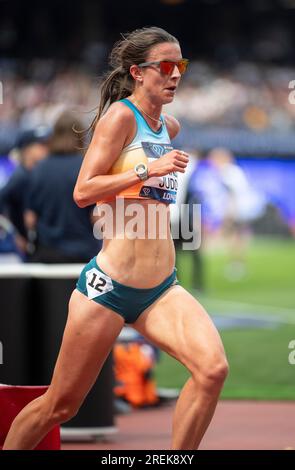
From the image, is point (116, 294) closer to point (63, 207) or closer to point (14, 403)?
point (14, 403)

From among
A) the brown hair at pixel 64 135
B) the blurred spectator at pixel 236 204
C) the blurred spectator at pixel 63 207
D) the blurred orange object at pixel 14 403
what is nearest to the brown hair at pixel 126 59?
the blurred orange object at pixel 14 403

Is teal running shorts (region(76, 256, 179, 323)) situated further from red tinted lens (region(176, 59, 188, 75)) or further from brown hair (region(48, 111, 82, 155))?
brown hair (region(48, 111, 82, 155))

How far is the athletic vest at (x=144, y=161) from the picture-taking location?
5.57 m

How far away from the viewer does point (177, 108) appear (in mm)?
30797

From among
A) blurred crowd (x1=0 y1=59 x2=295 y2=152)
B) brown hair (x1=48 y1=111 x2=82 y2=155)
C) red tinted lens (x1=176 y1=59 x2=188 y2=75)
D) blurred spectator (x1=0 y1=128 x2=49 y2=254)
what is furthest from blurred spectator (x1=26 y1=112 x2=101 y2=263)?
blurred crowd (x1=0 y1=59 x2=295 y2=152)

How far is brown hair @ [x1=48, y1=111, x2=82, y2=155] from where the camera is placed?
8.27 m

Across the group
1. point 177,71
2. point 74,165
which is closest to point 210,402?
point 177,71

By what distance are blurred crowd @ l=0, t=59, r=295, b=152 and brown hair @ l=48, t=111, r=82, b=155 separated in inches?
771

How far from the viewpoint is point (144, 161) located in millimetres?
5562

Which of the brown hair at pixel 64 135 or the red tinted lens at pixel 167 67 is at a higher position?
the red tinted lens at pixel 167 67

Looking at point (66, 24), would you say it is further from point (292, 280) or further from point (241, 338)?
point (241, 338)

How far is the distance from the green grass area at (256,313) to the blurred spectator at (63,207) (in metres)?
2.64

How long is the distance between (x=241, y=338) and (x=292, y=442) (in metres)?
6.57

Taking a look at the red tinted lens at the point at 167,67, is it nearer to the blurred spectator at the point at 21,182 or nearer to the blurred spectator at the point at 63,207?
the blurred spectator at the point at 63,207
